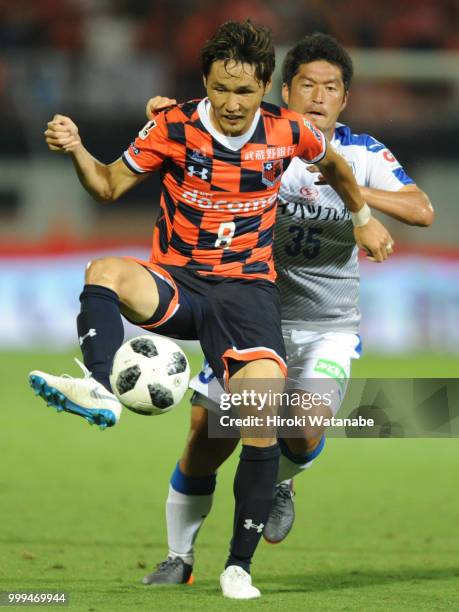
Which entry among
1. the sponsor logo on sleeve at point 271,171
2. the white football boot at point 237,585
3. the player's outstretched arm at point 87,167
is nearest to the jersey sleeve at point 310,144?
the sponsor logo on sleeve at point 271,171

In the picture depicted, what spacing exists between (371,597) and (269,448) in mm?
759

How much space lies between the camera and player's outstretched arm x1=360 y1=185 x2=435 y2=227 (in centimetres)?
545

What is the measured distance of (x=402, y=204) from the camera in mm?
5504

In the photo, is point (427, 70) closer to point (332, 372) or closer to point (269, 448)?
point (332, 372)

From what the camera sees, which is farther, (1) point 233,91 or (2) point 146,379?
(1) point 233,91

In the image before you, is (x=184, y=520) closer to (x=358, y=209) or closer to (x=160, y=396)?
(x=160, y=396)

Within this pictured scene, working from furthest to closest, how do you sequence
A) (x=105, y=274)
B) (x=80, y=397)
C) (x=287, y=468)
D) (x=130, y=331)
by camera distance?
(x=130, y=331), (x=287, y=468), (x=105, y=274), (x=80, y=397)

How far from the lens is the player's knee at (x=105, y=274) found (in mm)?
4598

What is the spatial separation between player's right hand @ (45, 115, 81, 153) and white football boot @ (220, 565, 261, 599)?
184cm

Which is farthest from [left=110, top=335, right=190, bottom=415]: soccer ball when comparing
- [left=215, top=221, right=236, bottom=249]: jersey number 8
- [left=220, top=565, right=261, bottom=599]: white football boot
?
[left=220, top=565, right=261, bottom=599]: white football boot

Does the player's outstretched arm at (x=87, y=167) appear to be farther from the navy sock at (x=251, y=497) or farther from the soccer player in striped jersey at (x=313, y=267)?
the navy sock at (x=251, y=497)

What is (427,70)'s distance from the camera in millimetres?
13477

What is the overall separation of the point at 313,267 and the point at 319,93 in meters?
0.91

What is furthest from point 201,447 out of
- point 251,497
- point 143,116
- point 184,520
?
point 143,116
